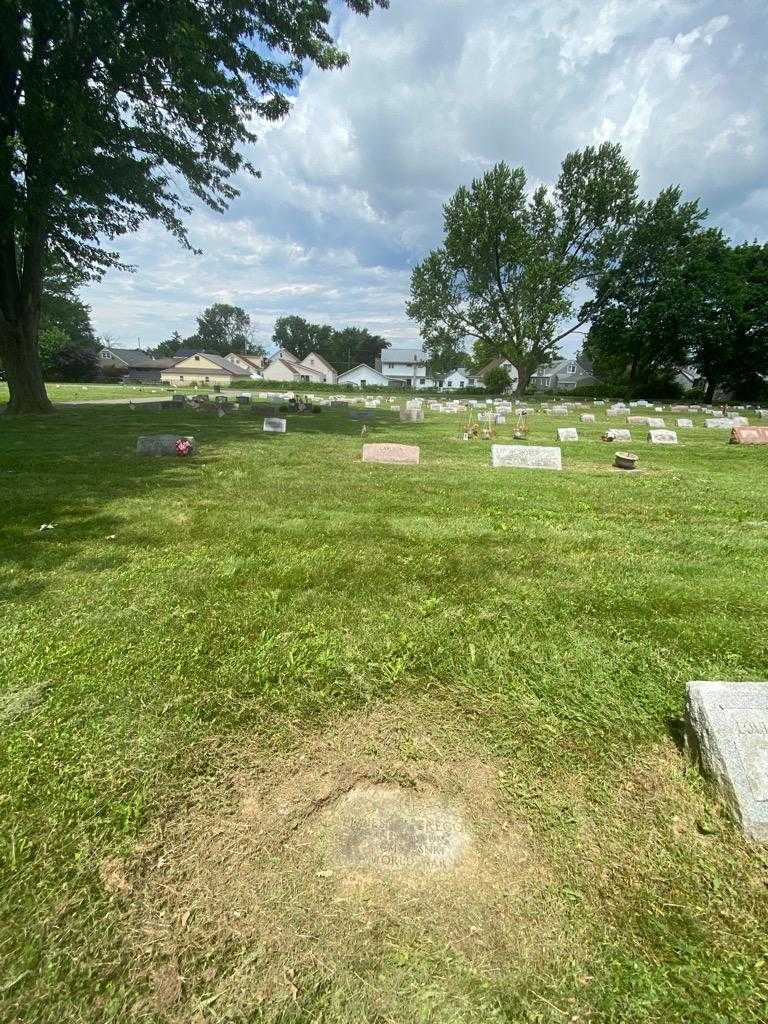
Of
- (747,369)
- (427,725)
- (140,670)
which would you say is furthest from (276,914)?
(747,369)

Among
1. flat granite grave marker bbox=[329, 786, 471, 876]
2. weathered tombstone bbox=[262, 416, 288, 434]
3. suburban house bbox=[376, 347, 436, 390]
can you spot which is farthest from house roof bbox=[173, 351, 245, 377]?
flat granite grave marker bbox=[329, 786, 471, 876]

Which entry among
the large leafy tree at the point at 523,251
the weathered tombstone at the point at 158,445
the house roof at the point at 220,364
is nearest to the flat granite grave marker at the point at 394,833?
the weathered tombstone at the point at 158,445

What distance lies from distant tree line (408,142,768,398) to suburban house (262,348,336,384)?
144ft

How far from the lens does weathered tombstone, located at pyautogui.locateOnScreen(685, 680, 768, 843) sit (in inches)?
71.6

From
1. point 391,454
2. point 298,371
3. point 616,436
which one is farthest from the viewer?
point 298,371

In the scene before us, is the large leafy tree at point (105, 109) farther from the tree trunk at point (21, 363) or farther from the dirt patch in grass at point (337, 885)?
the dirt patch in grass at point (337, 885)

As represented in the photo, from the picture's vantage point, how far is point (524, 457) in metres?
8.65

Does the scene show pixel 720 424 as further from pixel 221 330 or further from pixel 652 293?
pixel 221 330

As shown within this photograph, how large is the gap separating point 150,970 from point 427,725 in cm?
138

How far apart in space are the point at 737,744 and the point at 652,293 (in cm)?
5347

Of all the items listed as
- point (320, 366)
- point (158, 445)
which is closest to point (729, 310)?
point (158, 445)

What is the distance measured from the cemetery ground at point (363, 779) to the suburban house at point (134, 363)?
8509 centimetres

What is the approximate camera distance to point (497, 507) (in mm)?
5961

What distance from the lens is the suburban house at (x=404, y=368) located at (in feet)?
287
